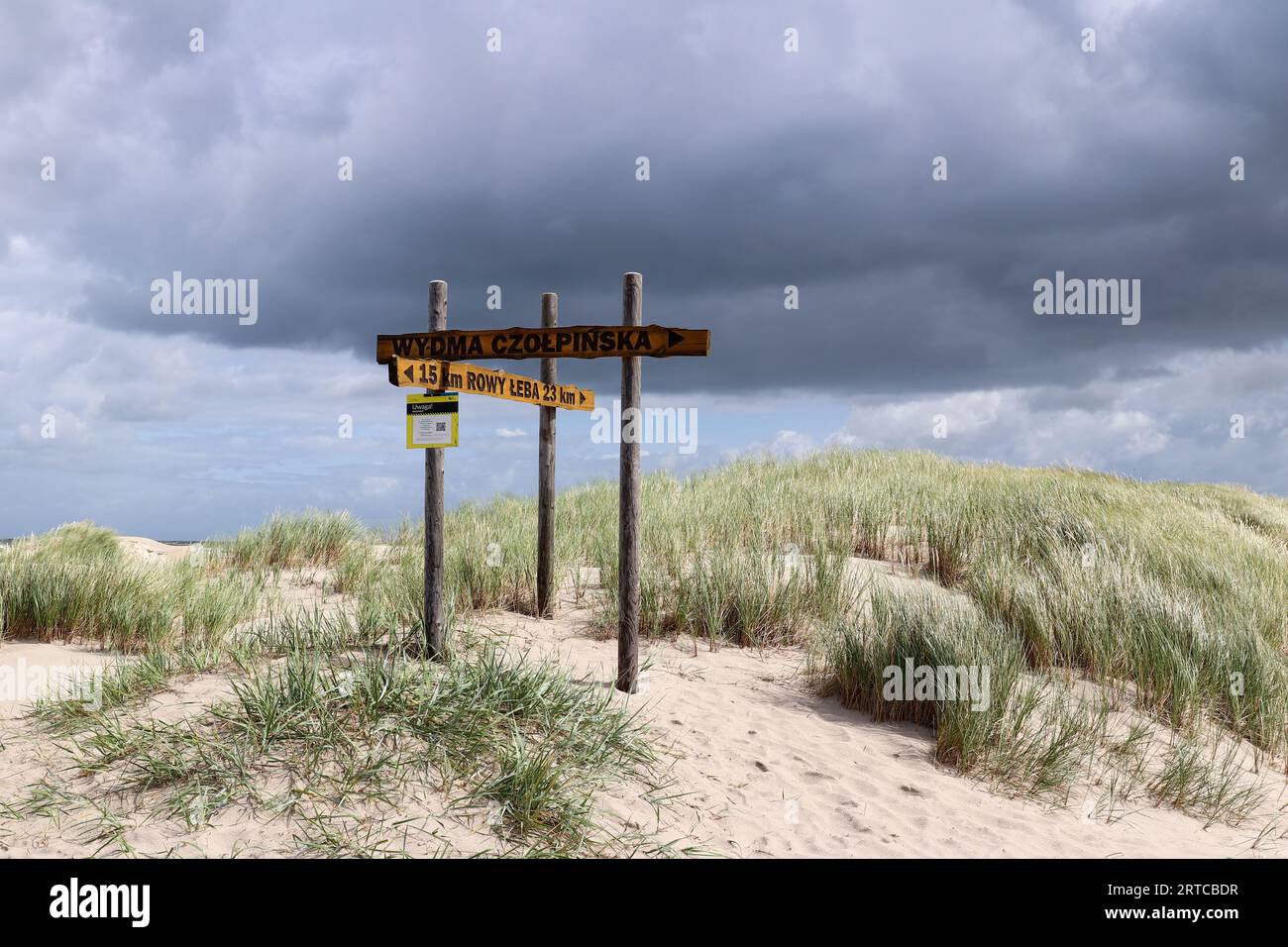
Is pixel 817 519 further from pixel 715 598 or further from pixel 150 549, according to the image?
pixel 150 549

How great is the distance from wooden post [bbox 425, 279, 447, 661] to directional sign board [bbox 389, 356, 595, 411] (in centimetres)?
46

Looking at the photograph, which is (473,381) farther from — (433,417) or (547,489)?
(547,489)

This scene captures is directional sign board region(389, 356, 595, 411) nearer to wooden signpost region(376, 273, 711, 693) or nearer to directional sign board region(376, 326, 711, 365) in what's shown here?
wooden signpost region(376, 273, 711, 693)

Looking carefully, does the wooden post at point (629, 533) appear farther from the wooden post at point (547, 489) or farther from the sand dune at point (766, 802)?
the wooden post at point (547, 489)

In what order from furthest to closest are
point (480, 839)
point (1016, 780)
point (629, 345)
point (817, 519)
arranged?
point (817, 519), point (629, 345), point (1016, 780), point (480, 839)

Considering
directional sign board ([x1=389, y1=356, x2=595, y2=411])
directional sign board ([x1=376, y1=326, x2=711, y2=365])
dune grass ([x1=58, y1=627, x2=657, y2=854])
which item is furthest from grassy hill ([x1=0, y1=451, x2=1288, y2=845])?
directional sign board ([x1=376, y1=326, x2=711, y2=365])

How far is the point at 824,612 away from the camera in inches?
335

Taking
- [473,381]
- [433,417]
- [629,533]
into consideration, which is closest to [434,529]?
[433,417]

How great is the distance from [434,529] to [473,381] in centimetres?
116

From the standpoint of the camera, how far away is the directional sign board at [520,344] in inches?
255

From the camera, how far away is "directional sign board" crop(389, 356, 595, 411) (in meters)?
6.06

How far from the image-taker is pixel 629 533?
6680mm
